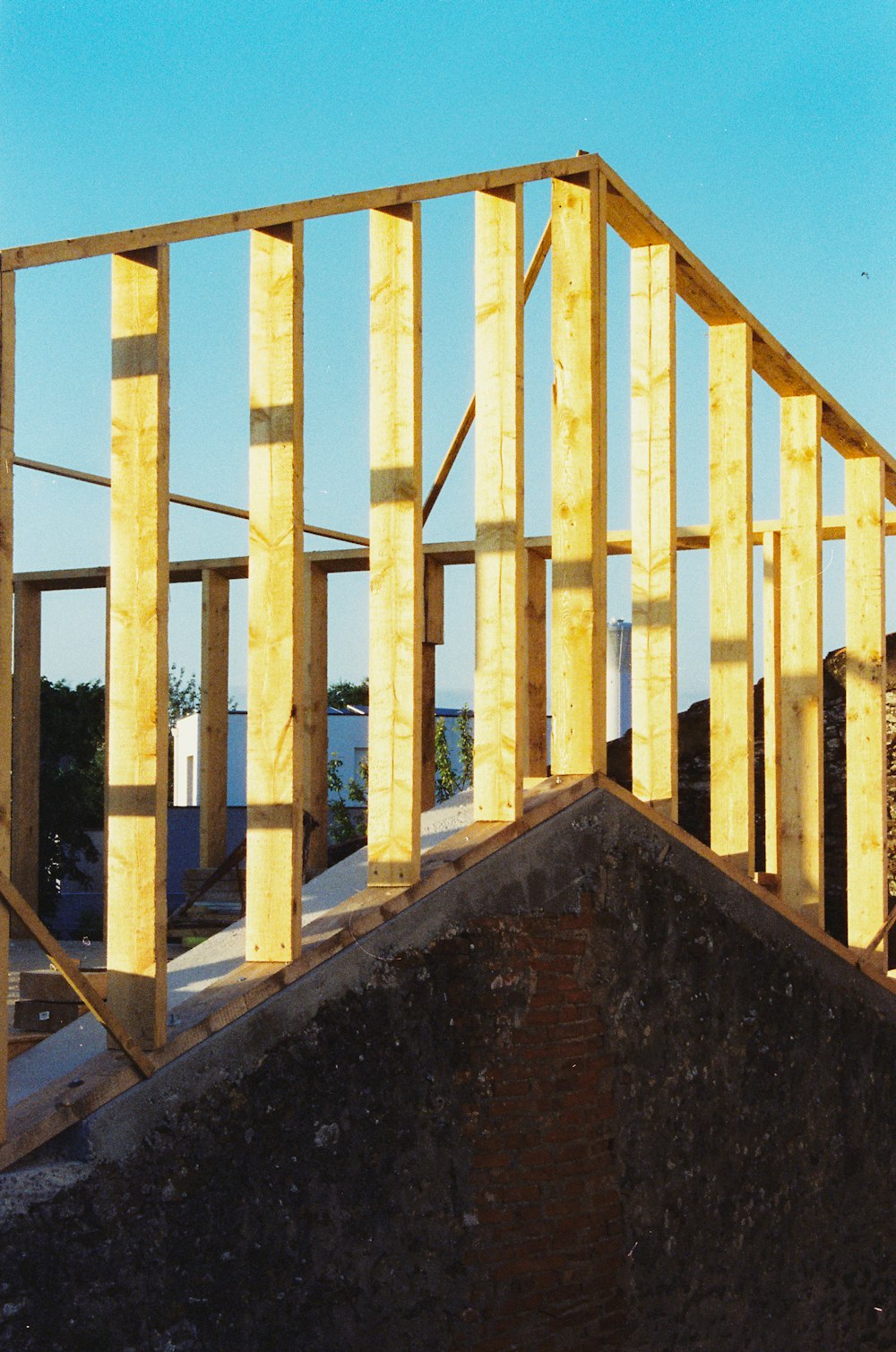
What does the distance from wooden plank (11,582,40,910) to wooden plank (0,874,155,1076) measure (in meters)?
7.85

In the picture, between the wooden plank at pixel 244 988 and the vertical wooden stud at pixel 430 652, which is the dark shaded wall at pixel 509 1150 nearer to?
the wooden plank at pixel 244 988

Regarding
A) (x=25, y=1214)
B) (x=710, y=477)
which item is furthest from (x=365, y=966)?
(x=710, y=477)

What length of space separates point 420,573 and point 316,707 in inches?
232

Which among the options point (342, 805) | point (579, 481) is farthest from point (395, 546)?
point (342, 805)

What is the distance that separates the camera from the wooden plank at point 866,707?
6848mm

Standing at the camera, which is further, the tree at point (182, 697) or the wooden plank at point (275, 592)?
the tree at point (182, 697)

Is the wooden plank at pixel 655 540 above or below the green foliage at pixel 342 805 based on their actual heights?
above

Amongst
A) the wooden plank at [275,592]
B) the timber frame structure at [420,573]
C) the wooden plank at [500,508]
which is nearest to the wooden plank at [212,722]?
the timber frame structure at [420,573]

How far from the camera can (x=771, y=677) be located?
28.4ft

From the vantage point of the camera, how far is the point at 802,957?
571 centimetres

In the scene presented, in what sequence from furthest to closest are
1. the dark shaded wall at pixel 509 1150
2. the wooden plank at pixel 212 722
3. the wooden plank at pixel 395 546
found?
the wooden plank at pixel 212 722 < the wooden plank at pixel 395 546 < the dark shaded wall at pixel 509 1150

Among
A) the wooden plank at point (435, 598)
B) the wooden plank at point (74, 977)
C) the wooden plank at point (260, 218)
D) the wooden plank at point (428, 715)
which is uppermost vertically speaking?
the wooden plank at point (260, 218)

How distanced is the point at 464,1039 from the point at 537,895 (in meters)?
0.54

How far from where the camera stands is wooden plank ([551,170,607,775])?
4.78m
